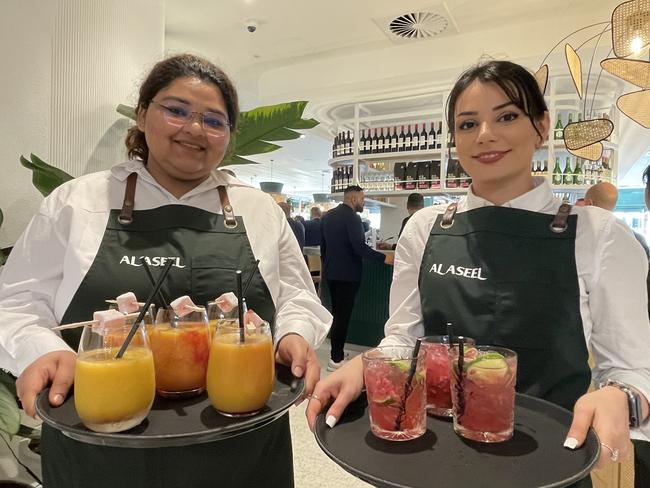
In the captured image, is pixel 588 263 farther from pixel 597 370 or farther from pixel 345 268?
pixel 345 268

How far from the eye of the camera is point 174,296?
1.26 metres

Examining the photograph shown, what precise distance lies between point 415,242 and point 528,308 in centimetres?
35

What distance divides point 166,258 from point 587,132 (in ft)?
11.1

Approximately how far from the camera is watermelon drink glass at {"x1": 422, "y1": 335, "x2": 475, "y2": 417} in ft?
3.26

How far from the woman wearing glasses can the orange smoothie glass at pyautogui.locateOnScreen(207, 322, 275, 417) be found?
0.37ft

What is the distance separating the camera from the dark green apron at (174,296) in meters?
1.11

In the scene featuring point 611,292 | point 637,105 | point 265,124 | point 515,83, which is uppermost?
point 637,105

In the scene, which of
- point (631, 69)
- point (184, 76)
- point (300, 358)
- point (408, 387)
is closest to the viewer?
point (408, 387)

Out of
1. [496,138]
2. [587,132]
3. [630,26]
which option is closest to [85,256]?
[496,138]

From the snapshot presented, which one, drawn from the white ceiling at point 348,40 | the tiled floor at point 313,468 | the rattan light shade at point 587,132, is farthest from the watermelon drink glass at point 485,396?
the white ceiling at point 348,40

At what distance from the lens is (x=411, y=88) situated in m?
6.12

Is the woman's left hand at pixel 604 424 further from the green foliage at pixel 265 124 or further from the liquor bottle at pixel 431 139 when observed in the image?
the liquor bottle at pixel 431 139

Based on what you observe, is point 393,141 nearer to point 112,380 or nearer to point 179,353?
point 179,353

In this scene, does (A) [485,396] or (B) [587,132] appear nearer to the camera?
(A) [485,396]
